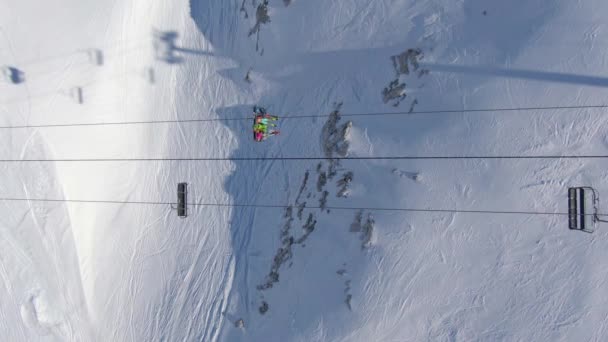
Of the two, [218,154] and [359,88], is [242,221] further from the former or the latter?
[359,88]

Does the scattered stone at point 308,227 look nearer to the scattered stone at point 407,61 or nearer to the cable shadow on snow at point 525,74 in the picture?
the scattered stone at point 407,61

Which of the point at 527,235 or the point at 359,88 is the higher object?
the point at 359,88

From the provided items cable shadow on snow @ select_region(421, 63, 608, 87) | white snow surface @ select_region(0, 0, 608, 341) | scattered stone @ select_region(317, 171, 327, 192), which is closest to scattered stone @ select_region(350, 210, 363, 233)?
white snow surface @ select_region(0, 0, 608, 341)

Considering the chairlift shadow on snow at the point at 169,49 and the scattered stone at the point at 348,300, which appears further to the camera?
the chairlift shadow on snow at the point at 169,49

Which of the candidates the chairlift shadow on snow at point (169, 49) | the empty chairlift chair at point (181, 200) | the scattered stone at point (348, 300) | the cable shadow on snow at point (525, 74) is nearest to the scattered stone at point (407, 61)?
the cable shadow on snow at point (525, 74)

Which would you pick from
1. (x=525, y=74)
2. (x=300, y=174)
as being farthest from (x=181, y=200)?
(x=525, y=74)

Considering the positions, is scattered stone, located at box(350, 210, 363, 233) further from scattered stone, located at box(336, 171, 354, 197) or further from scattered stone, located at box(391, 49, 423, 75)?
scattered stone, located at box(391, 49, 423, 75)

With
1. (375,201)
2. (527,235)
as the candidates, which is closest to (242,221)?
(375,201)

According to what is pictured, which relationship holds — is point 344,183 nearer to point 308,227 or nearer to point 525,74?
point 308,227
